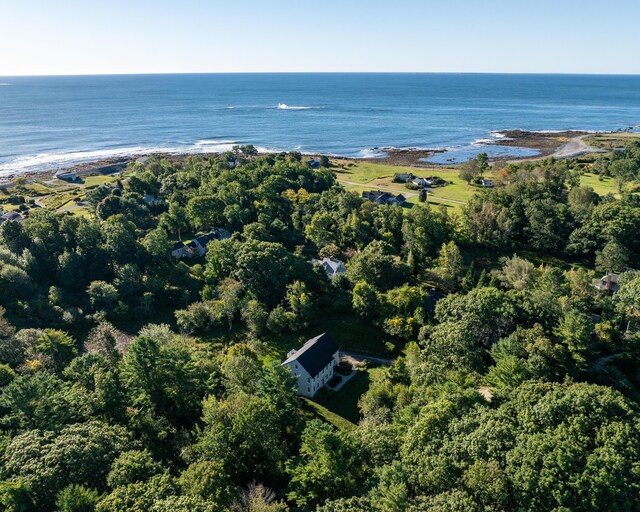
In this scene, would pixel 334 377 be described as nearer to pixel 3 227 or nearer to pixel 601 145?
pixel 3 227

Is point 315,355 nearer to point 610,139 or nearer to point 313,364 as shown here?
point 313,364

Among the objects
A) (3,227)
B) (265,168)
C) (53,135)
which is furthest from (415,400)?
(53,135)

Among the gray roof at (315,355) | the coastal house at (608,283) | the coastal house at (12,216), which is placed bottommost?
the gray roof at (315,355)

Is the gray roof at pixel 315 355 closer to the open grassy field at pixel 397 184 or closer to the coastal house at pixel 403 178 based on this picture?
the open grassy field at pixel 397 184

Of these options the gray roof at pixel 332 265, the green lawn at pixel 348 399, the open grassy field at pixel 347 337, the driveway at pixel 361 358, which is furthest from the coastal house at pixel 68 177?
the green lawn at pixel 348 399

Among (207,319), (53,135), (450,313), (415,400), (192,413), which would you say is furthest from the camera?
(53,135)

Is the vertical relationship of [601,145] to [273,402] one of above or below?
above
